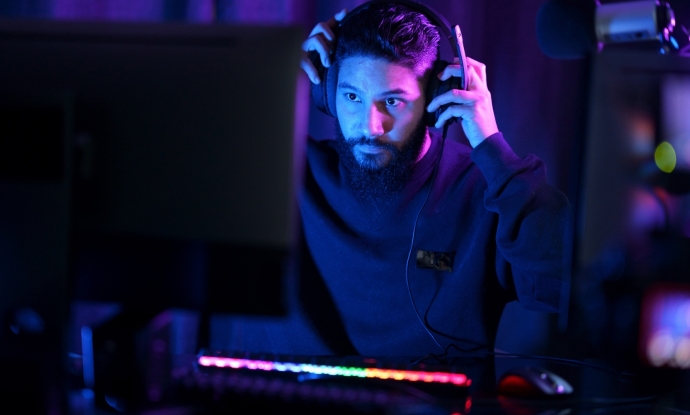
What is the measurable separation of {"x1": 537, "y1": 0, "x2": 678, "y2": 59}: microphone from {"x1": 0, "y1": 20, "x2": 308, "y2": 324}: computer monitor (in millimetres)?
499

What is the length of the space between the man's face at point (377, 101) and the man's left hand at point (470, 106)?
7 cm

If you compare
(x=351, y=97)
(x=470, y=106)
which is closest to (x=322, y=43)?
(x=351, y=97)

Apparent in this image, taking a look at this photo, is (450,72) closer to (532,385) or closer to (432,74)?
(432,74)

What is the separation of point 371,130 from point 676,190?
648mm

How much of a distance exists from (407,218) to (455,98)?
0.32 m

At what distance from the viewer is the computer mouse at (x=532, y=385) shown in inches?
33.4

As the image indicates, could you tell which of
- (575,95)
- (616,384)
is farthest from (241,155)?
(575,95)

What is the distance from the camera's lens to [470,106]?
3.96 ft

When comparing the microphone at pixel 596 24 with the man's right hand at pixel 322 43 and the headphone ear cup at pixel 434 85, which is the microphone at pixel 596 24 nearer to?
the headphone ear cup at pixel 434 85

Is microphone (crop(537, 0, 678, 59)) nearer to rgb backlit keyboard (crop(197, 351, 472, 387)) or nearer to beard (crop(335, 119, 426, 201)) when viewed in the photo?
beard (crop(335, 119, 426, 201))

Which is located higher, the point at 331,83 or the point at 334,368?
the point at 331,83

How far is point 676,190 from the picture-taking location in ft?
2.72

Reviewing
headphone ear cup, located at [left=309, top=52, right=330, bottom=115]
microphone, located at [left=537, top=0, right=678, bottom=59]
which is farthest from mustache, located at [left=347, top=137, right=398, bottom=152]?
microphone, located at [left=537, top=0, right=678, bottom=59]

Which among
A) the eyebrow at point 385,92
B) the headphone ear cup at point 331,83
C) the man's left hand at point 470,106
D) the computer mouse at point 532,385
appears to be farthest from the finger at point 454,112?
the computer mouse at point 532,385
